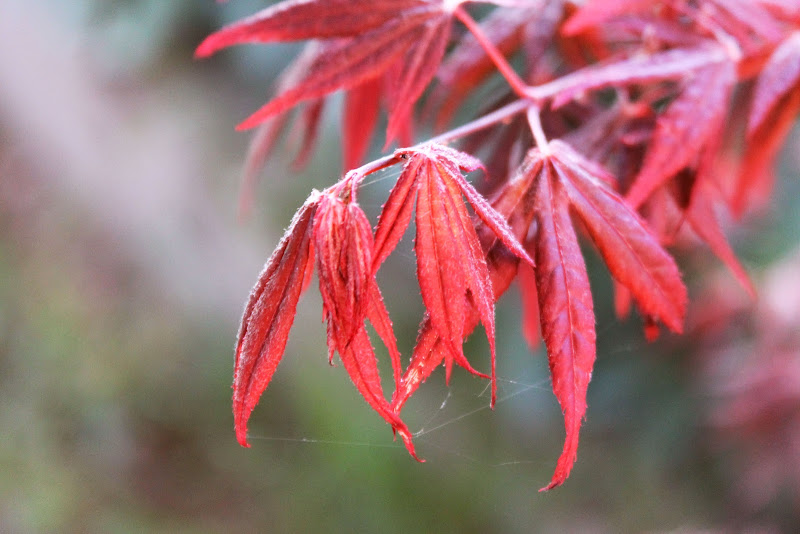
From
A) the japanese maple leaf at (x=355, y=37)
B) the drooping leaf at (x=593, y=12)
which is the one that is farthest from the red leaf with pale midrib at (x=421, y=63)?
the drooping leaf at (x=593, y=12)

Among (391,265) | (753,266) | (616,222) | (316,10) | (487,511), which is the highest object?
(316,10)

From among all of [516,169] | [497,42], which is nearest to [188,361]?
[497,42]

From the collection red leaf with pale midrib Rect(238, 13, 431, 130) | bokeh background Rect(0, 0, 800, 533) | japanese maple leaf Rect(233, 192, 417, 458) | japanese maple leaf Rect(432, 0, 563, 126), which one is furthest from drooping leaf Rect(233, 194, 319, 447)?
bokeh background Rect(0, 0, 800, 533)

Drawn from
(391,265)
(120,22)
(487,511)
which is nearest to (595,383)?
(487,511)

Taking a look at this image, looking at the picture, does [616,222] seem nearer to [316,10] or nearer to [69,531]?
[316,10]

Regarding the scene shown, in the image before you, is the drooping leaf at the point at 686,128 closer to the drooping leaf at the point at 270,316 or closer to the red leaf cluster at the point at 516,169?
the red leaf cluster at the point at 516,169

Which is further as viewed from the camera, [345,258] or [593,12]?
[593,12]

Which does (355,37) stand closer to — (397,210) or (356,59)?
(356,59)
